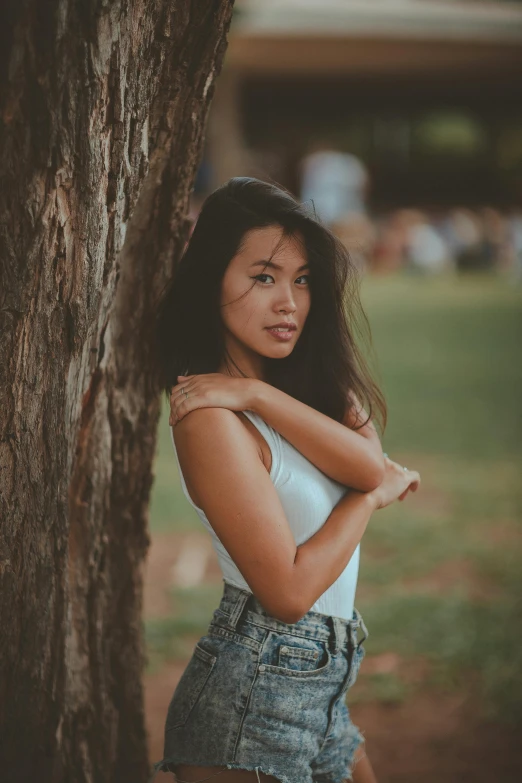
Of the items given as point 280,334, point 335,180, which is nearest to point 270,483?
point 280,334

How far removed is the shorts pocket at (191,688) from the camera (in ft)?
6.01

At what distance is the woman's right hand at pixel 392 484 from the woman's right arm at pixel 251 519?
238mm

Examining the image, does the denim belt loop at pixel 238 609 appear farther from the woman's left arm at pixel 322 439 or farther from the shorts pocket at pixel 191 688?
the woman's left arm at pixel 322 439

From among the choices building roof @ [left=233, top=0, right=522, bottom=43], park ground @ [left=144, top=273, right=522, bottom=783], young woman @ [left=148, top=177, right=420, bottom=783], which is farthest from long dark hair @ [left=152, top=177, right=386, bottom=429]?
building roof @ [left=233, top=0, right=522, bottom=43]

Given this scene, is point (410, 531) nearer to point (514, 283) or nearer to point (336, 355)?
point (336, 355)

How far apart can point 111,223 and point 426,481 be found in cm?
486

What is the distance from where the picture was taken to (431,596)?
4566 millimetres

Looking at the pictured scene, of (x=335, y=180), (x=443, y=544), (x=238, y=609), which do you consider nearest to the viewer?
(x=238, y=609)

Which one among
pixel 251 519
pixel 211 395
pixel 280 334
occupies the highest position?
pixel 280 334

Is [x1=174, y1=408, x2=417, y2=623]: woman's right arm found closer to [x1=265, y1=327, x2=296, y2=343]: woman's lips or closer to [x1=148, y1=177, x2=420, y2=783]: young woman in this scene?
[x1=148, y1=177, x2=420, y2=783]: young woman

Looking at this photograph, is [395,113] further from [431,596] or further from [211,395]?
[211,395]

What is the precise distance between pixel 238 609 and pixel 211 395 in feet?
1.45

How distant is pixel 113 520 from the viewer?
245 cm

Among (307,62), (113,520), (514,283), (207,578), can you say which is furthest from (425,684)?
(307,62)
